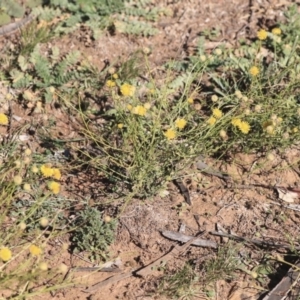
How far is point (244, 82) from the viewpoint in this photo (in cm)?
397

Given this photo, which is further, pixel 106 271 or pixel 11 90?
pixel 11 90

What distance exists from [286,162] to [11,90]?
189 cm

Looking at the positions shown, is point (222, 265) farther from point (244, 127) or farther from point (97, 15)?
point (97, 15)

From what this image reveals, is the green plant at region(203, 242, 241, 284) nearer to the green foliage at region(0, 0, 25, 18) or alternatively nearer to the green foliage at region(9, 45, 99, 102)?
the green foliage at region(9, 45, 99, 102)

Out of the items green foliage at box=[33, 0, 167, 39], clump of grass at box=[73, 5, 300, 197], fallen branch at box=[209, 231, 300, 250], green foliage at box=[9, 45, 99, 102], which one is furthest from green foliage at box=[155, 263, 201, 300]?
green foliage at box=[33, 0, 167, 39]

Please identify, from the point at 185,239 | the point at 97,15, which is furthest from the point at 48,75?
the point at 185,239

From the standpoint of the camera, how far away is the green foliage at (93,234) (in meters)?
3.15

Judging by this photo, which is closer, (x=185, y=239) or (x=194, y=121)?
(x=185, y=239)

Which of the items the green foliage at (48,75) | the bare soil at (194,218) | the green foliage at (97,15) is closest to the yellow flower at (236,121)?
the bare soil at (194,218)

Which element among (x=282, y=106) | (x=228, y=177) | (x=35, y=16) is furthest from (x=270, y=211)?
(x=35, y=16)

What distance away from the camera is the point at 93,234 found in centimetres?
316

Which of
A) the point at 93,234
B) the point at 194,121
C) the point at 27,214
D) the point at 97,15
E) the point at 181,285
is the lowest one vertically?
the point at 181,285

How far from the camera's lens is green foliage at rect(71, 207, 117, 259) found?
10.3ft

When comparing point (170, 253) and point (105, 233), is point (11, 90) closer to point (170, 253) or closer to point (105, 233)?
point (105, 233)
